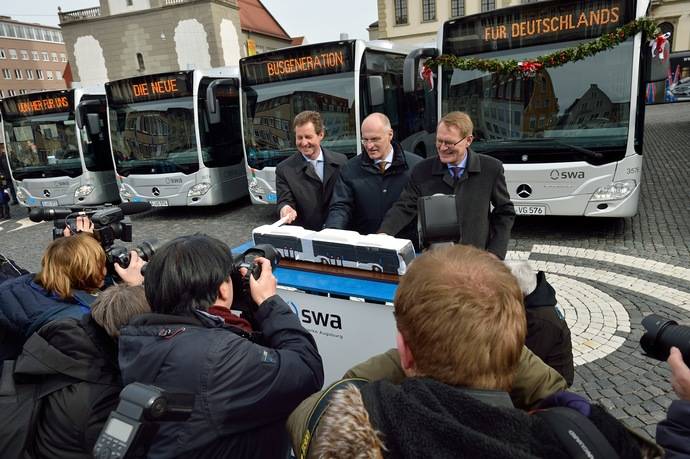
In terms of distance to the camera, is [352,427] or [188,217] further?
[188,217]

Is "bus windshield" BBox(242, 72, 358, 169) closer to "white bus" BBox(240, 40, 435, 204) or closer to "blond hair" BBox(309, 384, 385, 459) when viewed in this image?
"white bus" BBox(240, 40, 435, 204)

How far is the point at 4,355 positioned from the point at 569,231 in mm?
Answer: 7201

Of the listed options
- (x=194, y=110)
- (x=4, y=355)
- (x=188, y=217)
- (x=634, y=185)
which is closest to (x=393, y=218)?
(x=4, y=355)

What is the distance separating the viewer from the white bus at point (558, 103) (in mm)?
6266

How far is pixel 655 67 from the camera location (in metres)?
6.12

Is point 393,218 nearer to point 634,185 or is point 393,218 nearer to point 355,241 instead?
point 355,241

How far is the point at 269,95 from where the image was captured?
9.02 metres

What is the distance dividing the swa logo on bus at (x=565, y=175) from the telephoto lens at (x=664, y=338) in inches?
221

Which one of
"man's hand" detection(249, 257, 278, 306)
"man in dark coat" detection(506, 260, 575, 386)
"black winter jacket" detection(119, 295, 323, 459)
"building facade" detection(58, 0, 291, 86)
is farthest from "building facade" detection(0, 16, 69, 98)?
"man in dark coat" detection(506, 260, 575, 386)

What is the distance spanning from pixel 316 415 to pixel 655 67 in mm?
6791

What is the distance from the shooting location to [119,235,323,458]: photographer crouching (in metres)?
1.52

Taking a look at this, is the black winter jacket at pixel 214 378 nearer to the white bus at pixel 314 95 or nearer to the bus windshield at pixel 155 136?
the white bus at pixel 314 95

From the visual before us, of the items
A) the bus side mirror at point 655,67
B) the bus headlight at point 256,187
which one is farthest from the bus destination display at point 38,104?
the bus side mirror at point 655,67

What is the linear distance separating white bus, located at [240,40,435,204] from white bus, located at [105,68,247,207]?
1.35 meters
